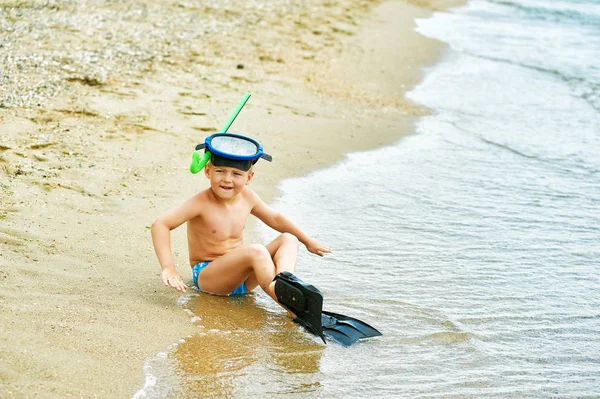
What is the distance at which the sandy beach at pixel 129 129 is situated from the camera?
333 centimetres

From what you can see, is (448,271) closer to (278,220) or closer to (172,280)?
(278,220)

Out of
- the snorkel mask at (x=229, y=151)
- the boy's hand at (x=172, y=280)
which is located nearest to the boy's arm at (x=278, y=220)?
the snorkel mask at (x=229, y=151)

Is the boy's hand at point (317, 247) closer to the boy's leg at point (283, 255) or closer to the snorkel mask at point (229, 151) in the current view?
the boy's leg at point (283, 255)

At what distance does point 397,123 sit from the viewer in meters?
7.79

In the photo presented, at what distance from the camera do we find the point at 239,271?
390 cm

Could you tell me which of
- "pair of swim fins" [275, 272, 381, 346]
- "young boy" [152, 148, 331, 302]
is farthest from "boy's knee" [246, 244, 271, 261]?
"pair of swim fins" [275, 272, 381, 346]

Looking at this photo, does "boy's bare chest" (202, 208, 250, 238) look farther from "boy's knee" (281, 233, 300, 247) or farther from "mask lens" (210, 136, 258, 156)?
"mask lens" (210, 136, 258, 156)

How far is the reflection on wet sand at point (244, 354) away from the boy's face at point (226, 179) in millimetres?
529

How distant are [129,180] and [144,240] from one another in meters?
0.91

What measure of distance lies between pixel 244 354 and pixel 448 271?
158 cm

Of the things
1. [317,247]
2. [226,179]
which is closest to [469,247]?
[317,247]

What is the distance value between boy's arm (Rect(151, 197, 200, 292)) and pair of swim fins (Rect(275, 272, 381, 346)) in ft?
1.48

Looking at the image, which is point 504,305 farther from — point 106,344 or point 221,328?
point 106,344

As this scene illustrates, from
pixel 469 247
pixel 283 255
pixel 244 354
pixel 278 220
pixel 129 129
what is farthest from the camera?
pixel 129 129
